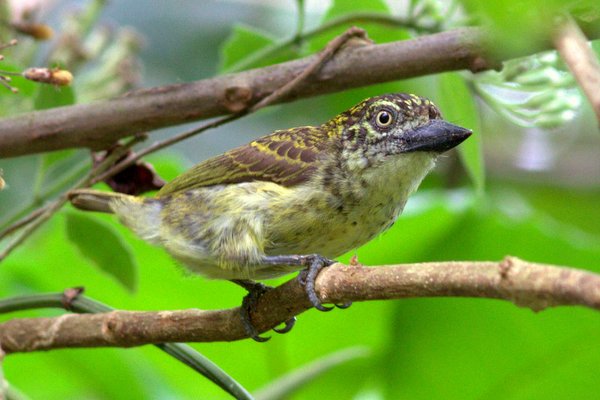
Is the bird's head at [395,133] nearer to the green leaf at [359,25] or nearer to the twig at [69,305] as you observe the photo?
the green leaf at [359,25]

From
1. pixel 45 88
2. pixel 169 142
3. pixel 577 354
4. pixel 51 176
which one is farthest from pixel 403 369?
pixel 51 176

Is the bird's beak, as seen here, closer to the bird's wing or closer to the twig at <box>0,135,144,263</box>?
the bird's wing

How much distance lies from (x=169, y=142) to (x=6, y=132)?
32cm

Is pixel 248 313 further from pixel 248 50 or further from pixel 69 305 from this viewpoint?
pixel 248 50

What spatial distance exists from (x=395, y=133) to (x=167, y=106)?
0.50 m

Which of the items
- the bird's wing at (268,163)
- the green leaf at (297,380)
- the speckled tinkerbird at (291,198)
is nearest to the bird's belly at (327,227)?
the speckled tinkerbird at (291,198)

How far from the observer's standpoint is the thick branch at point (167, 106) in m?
1.61

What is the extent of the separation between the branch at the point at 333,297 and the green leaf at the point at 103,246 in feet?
0.71

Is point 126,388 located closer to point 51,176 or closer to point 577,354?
point 51,176

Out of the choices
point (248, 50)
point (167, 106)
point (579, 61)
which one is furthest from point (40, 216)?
point (579, 61)

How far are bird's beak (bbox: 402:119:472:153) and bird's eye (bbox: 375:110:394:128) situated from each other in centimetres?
6

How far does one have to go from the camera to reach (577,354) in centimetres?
212

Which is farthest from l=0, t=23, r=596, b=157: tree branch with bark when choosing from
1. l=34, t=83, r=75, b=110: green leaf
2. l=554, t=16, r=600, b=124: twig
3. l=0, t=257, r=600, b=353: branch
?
l=554, t=16, r=600, b=124: twig

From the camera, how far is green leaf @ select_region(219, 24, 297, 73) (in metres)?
1.91
